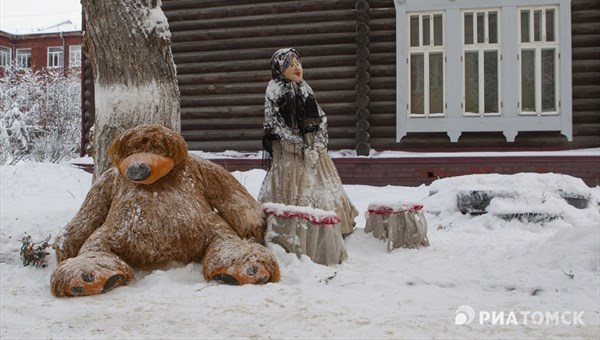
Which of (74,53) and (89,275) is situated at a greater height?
(74,53)

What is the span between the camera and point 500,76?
8.33 metres

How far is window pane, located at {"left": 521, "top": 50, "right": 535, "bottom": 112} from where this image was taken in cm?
832

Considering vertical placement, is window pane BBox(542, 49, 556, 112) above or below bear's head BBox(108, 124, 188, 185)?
above

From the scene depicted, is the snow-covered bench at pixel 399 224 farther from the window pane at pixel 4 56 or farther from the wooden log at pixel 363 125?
the window pane at pixel 4 56

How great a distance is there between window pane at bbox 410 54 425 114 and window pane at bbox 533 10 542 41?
1714 millimetres

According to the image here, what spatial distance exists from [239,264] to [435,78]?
6.55m

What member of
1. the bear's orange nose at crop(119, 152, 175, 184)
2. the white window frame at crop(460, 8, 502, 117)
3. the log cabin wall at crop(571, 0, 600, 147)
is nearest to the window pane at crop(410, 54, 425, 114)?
the white window frame at crop(460, 8, 502, 117)

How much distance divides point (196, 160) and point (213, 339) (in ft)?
5.31

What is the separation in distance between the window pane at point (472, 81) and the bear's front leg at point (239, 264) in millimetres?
6341

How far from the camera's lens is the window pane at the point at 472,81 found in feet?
27.7

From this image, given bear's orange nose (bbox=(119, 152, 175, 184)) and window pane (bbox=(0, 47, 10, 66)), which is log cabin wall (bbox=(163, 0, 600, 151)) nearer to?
bear's orange nose (bbox=(119, 152, 175, 184))

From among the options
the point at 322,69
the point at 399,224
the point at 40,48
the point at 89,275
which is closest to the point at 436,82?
the point at 322,69

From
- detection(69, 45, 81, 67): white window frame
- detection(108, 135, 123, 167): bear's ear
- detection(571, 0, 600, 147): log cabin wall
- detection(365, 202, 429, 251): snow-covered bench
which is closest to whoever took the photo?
detection(108, 135, 123, 167): bear's ear

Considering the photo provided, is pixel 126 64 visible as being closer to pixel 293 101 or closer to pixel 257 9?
pixel 293 101
